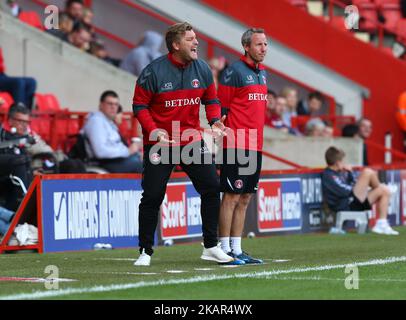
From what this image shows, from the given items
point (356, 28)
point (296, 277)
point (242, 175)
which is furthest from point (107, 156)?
point (356, 28)

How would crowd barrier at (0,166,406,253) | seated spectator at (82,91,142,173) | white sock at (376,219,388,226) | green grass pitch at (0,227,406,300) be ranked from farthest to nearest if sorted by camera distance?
white sock at (376,219,388,226), seated spectator at (82,91,142,173), crowd barrier at (0,166,406,253), green grass pitch at (0,227,406,300)

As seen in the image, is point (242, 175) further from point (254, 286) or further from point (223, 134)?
point (254, 286)

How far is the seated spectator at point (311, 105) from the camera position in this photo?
75.6ft

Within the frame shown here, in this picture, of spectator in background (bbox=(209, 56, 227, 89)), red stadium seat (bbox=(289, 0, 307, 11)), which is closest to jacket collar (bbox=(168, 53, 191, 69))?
spectator in background (bbox=(209, 56, 227, 89))

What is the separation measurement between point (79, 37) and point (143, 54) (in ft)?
3.85

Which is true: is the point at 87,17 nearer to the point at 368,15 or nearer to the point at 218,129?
the point at 368,15

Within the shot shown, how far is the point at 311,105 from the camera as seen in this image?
23031mm

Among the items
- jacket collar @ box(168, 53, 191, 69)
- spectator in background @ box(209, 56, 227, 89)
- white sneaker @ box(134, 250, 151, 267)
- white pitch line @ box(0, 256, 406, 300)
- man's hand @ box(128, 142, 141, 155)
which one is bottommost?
white pitch line @ box(0, 256, 406, 300)

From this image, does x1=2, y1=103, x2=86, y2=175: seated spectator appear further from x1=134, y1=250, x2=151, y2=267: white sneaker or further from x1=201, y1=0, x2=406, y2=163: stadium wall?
x1=201, y1=0, x2=406, y2=163: stadium wall

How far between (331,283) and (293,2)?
15980 millimetres

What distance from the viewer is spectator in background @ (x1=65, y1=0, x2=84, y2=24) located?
20547 mm

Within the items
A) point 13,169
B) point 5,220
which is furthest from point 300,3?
point 5,220

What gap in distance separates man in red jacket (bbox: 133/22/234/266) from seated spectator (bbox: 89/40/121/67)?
9.34 meters

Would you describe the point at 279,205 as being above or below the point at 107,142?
below
